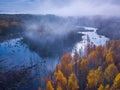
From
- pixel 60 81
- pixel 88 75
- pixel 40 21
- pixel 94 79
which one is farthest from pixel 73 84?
pixel 40 21

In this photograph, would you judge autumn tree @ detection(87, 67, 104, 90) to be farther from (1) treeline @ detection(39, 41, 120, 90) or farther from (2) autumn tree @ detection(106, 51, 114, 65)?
(2) autumn tree @ detection(106, 51, 114, 65)

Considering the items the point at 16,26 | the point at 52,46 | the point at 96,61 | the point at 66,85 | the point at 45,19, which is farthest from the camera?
the point at 45,19

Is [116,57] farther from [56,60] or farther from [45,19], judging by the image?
[45,19]

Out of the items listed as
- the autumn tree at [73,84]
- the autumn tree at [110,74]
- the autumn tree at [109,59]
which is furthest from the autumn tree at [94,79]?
the autumn tree at [109,59]

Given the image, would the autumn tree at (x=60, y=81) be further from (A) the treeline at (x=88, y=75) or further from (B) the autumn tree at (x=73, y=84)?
(B) the autumn tree at (x=73, y=84)

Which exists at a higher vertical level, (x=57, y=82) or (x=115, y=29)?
(x=115, y=29)

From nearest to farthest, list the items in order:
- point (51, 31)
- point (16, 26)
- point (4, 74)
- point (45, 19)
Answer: point (4, 74), point (16, 26), point (51, 31), point (45, 19)

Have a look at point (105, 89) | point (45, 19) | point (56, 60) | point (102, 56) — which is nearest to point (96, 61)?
point (102, 56)

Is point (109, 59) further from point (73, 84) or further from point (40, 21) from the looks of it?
point (40, 21)

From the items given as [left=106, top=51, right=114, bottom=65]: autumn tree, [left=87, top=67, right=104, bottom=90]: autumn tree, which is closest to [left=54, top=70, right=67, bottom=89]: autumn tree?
[left=87, top=67, right=104, bottom=90]: autumn tree
